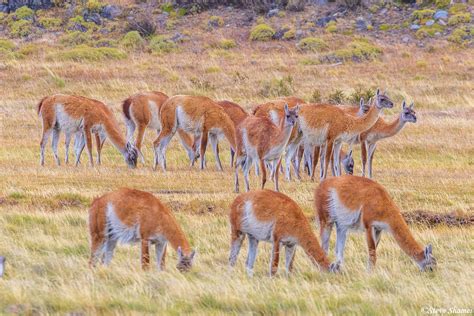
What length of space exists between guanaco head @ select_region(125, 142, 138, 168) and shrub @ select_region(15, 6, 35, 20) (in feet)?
111

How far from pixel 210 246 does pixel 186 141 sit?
920 cm

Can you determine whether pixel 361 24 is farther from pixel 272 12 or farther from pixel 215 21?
pixel 215 21

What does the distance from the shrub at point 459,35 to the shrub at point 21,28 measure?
22.3m

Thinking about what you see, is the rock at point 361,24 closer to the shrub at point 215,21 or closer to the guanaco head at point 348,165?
the shrub at point 215,21

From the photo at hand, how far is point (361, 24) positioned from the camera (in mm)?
46375

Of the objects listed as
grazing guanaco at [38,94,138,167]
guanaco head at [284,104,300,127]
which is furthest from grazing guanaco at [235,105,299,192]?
grazing guanaco at [38,94,138,167]

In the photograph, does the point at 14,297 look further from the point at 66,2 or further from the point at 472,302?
the point at 66,2

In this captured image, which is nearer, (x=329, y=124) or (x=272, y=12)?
(x=329, y=124)

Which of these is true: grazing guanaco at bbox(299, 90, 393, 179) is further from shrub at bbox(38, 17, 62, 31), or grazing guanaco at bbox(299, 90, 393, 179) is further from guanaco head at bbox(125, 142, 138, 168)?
shrub at bbox(38, 17, 62, 31)

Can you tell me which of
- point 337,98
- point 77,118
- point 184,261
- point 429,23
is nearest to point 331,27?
point 429,23

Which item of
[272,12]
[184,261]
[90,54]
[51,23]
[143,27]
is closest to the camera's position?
[184,261]

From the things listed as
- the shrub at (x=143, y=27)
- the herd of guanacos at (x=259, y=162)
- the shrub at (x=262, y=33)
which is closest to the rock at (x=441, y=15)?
the shrub at (x=262, y=33)

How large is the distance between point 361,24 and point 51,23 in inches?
687

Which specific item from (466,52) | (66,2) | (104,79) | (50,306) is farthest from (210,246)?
(66,2)
